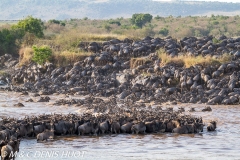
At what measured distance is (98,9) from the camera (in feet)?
534

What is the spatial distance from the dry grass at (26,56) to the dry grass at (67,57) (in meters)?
2.11

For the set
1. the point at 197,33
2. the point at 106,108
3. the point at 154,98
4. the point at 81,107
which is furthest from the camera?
the point at 197,33

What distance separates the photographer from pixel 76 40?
35.2m

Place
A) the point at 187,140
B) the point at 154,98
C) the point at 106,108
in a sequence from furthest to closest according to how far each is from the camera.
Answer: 1. the point at 154,98
2. the point at 106,108
3. the point at 187,140

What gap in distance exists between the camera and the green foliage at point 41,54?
105ft

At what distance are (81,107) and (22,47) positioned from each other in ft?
49.5

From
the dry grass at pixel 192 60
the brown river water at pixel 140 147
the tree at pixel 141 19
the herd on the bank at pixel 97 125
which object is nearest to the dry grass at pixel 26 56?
the dry grass at pixel 192 60

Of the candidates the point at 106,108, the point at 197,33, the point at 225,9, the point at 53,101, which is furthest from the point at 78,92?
the point at 225,9

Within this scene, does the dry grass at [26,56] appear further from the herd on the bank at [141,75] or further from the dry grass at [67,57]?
the dry grass at [67,57]

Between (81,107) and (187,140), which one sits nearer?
(187,140)

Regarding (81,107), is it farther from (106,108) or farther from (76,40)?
(76,40)

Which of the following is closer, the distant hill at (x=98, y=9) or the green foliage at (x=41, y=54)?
the green foliage at (x=41, y=54)

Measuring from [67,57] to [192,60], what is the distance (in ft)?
24.9

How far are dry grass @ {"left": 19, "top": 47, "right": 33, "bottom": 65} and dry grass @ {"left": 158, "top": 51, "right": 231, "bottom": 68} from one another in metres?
8.76
